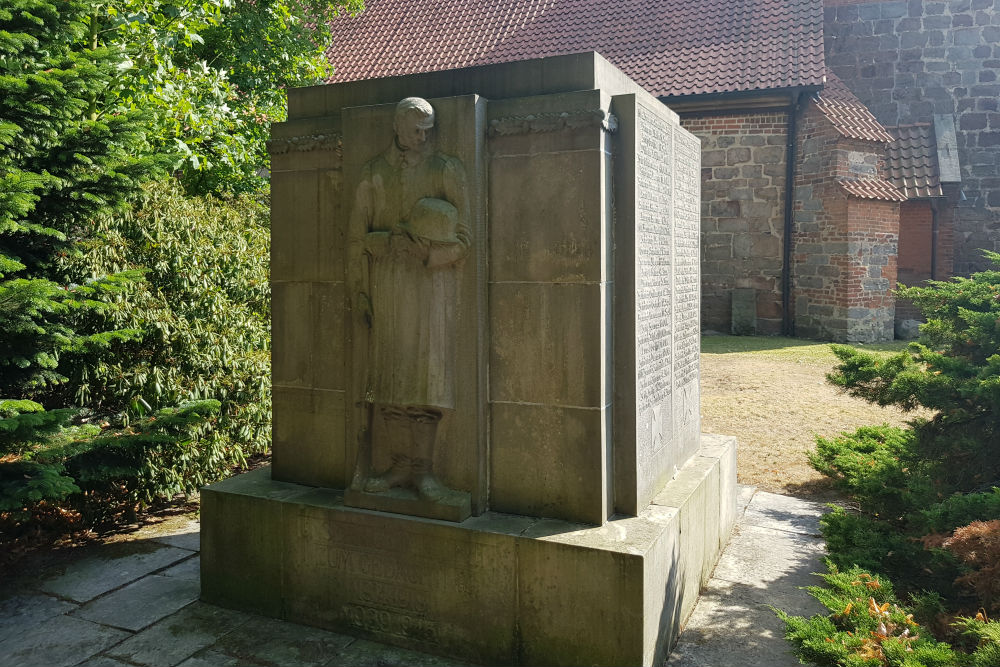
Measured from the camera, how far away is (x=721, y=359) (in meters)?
14.5

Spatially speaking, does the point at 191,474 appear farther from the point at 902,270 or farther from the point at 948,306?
the point at 902,270

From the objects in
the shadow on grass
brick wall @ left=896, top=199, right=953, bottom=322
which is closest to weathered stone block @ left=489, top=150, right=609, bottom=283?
the shadow on grass

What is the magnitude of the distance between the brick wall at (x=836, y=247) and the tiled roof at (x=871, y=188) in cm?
15

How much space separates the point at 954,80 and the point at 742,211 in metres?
7.74

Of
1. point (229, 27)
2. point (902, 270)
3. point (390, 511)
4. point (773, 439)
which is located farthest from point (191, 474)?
point (902, 270)

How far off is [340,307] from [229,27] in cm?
933

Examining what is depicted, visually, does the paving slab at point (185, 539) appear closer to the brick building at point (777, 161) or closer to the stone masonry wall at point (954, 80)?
the brick building at point (777, 161)

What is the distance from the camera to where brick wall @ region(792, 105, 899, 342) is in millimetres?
17469

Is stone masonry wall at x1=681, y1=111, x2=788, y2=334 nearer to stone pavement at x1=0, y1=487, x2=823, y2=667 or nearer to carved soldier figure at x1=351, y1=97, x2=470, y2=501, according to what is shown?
stone pavement at x1=0, y1=487, x2=823, y2=667

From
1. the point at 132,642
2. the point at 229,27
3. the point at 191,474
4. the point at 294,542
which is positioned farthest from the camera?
the point at 229,27

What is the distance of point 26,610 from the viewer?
4.67m

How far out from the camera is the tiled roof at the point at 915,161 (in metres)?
19.3

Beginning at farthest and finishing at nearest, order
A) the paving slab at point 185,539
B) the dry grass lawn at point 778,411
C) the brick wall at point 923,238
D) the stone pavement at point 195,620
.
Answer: the brick wall at point 923,238 → the dry grass lawn at point 778,411 → the paving slab at point 185,539 → the stone pavement at point 195,620

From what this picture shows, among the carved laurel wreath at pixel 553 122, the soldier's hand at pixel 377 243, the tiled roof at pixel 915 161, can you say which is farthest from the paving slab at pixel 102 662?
the tiled roof at pixel 915 161
